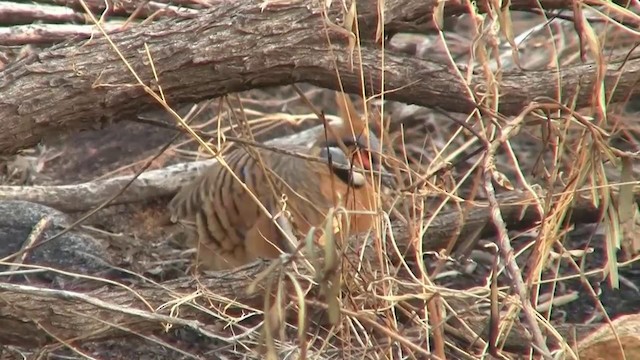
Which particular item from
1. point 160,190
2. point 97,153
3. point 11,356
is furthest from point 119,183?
point 11,356

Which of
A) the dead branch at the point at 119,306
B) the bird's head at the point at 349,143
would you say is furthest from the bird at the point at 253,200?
the dead branch at the point at 119,306

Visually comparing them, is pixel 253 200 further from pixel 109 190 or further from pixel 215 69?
pixel 215 69

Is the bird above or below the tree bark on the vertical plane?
below

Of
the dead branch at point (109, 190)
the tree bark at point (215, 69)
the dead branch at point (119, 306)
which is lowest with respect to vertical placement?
the dead branch at point (109, 190)

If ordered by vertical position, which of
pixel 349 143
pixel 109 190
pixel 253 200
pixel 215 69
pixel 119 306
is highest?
pixel 215 69

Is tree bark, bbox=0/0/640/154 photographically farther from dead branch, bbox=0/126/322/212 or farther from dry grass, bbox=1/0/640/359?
dead branch, bbox=0/126/322/212

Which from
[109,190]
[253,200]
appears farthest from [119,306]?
[109,190]

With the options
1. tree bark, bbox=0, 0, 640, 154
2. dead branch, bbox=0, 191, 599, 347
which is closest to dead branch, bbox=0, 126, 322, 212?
dead branch, bbox=0, 191, 599, 347

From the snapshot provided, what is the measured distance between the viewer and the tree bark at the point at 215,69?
3.44 metres

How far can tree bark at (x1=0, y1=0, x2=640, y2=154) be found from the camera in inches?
135

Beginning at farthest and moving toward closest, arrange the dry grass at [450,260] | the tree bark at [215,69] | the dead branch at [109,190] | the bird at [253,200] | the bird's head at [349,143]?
the dead branch at [109,190]
the bird at [253,200]
the bird's head at [349,143]
the tree bark at [215,69]
the dry grass at [450,260]

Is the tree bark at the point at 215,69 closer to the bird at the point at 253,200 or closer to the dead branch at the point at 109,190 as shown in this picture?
the bird at the point at 253,200

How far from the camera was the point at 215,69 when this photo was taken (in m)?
3.52

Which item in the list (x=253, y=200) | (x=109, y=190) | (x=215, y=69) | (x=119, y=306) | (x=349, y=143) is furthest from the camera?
(x=109, y=190)
